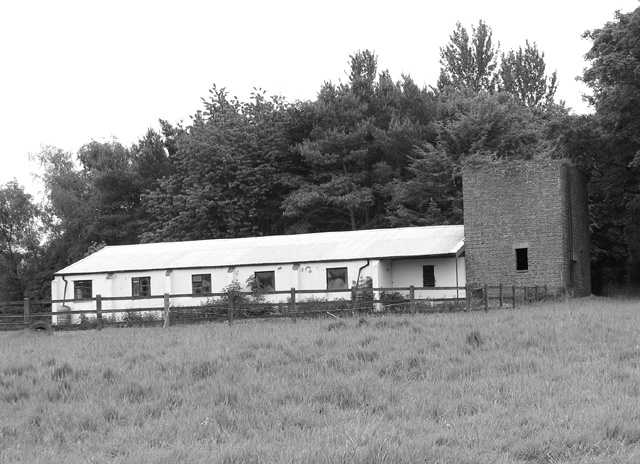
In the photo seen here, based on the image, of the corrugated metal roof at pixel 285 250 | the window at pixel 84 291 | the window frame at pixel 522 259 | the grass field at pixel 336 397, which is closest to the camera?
the grass field at pixel 336 397

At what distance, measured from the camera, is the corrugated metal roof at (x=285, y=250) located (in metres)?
35.2

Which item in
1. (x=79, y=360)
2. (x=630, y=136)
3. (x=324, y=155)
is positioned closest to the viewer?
(x=79, y=360)

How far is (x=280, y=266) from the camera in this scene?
119 feet

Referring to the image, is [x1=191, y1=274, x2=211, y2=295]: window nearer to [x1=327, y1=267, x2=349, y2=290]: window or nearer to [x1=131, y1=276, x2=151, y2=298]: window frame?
[x1=131, y1=276, x2=151, y2=298]: window frame

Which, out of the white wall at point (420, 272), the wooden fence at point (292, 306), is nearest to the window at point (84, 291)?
the wooden fence at point (292, 306)

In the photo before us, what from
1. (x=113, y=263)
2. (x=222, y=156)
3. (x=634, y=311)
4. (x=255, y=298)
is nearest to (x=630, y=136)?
(x=634, y=311)

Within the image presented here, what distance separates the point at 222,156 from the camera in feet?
182

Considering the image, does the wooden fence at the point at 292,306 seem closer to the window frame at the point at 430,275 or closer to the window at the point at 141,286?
the window frame at the point at 430,275

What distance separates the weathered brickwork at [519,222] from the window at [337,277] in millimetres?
5311

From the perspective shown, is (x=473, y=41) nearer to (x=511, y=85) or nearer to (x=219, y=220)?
(x=511, y=85)

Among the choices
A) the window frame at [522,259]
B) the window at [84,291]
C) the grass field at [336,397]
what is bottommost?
the grass field at [336,397]

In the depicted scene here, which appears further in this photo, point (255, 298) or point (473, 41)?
point (473, 41)

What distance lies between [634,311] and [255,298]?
17377 mm

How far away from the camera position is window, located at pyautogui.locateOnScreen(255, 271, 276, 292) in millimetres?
36469
